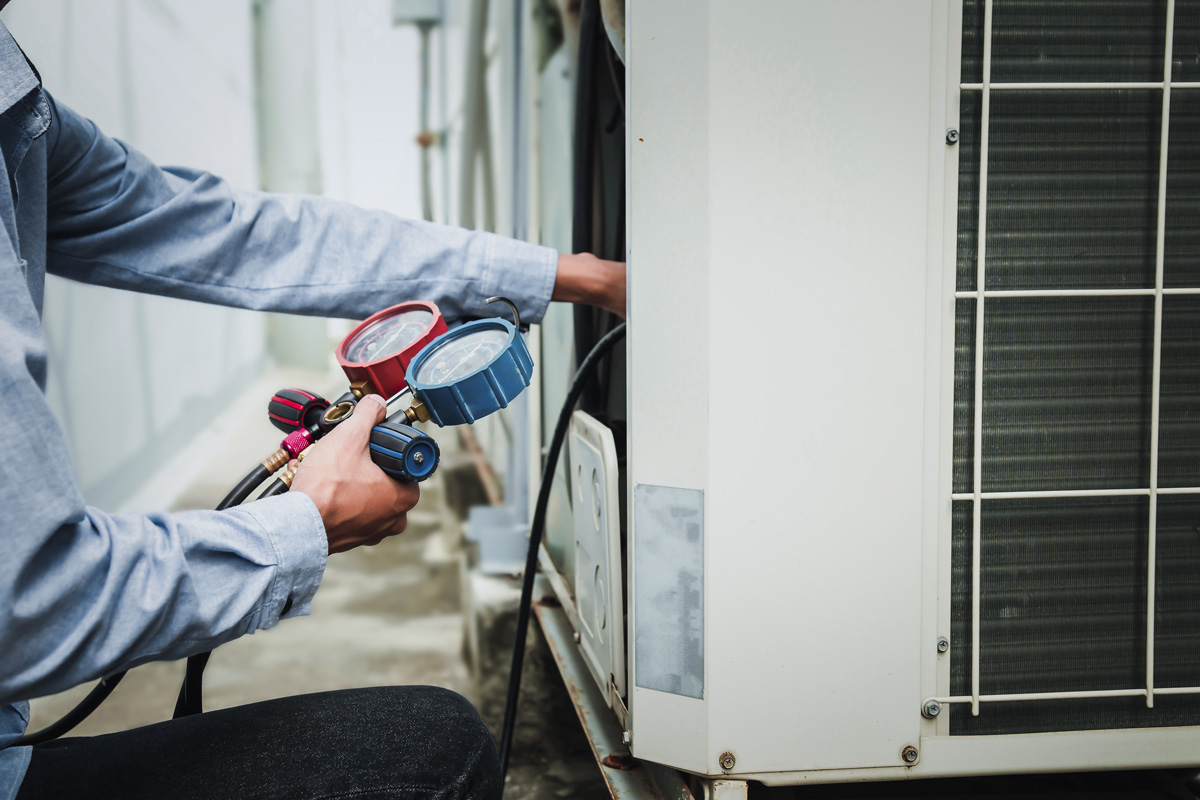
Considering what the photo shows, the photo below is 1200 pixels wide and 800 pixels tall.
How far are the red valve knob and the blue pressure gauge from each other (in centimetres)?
13

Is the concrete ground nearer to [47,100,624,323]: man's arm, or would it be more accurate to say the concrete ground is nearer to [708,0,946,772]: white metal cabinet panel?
[708,0,946,772]: white metal cabinet panel

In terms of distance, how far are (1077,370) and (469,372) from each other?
2.17 feet

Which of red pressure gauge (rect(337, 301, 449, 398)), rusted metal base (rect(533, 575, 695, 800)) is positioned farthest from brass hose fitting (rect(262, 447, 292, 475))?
rusted metal base (rect(533, 575, 695, 800))

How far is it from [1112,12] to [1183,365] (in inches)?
15.2

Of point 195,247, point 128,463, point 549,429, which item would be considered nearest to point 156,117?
point 128,463

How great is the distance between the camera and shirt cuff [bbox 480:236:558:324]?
1.12 m

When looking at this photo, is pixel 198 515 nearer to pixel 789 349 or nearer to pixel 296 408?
pixel 296 408

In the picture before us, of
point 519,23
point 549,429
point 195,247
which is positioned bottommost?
point 549,429

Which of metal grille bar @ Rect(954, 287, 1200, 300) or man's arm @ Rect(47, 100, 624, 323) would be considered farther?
man's arm @ Rect(47, 100, 624, 323)

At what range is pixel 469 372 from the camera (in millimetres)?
866

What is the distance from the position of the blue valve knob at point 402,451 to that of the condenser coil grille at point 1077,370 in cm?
58

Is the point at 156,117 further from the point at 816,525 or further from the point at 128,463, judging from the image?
the point at 816,525

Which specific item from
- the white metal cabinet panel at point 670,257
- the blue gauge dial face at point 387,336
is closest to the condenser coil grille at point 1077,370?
the white metal cabinet panel at point 670,257

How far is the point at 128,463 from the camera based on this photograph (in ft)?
12.6
